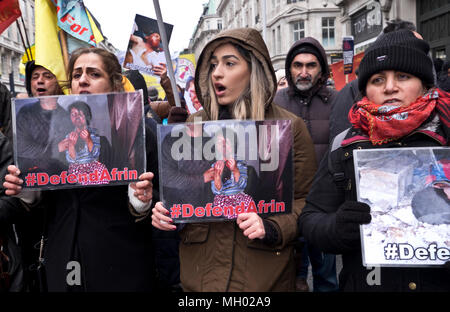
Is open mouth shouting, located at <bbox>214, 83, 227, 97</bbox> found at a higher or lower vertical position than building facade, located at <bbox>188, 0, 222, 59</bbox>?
lower

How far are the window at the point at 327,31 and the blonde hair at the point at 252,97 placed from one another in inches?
1579

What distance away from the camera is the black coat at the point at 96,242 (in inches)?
85.1

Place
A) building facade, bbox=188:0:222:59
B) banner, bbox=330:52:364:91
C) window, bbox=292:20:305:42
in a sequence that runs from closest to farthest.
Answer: banner, bbox=330:52:364:91 < window, bbox=292:20:305:42 < building facade, bbox=188:0:222:59

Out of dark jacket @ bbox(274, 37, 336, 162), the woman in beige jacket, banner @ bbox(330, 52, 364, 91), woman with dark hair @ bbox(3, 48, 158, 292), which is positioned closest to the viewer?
the woman in beige jacket

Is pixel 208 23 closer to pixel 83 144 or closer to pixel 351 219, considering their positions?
A: pixel 83 144

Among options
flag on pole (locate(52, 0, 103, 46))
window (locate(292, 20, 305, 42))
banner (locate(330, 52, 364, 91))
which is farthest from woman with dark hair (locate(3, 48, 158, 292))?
window (locate(292, 20, 305, 42))

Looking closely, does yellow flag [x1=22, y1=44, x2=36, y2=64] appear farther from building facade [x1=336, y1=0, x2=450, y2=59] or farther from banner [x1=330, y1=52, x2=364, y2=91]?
building facade [x1=336, y1=0, x2=450, y2=59]

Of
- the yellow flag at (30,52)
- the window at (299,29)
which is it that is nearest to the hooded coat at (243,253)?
the yellow flag at (30,52)

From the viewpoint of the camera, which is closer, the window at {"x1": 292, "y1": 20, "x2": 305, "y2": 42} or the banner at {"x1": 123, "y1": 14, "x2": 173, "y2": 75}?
the banner at {"x1": 123, "y1": 14, "x2": 173, "y2": 75}

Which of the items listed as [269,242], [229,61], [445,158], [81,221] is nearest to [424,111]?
[445,158]

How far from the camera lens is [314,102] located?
13.2 ft

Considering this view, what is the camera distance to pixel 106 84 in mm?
2352

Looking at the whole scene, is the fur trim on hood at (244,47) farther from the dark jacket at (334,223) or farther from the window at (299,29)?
the window at (299,29)

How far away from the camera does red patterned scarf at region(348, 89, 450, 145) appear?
170cm
